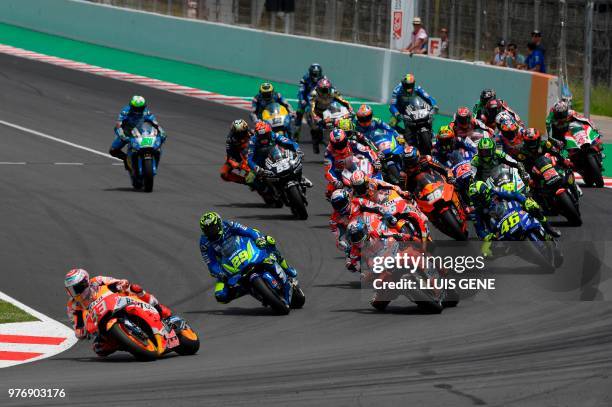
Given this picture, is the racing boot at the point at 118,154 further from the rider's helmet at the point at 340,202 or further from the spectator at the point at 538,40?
the spectator at the point at 538,40

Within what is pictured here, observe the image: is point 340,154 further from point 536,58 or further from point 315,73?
point 536,58

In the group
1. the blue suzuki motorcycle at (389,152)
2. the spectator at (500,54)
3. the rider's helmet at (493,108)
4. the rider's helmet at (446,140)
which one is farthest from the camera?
the spectator at (500,54)

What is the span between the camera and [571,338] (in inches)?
570

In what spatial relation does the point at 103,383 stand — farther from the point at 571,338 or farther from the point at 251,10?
the point at 251,10

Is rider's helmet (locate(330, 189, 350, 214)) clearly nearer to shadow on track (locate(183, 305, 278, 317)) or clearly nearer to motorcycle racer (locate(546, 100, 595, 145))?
shadow on track (locate(183, 305, 278, 317))

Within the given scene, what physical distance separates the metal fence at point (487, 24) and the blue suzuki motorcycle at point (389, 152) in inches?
398

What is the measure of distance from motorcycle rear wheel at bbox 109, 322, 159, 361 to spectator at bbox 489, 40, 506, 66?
2135 cm

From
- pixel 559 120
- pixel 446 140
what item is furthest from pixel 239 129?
pixel 559 120

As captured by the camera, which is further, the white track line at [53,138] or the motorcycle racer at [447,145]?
the white track line at [53,138]

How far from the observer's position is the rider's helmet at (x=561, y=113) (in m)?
25.4

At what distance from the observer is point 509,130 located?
2314 cm

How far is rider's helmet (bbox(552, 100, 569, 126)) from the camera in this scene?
83.3 ft

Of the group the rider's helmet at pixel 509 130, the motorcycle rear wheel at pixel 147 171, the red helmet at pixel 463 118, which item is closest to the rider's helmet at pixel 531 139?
the rider's helmet at pixel 509 130

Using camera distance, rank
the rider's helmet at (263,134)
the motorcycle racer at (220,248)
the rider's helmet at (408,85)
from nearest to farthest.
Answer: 1. the motorcycle racer at (220,248)
2. the rider's helmet at (263,134)
3. the rider's helmet at (408,85)
